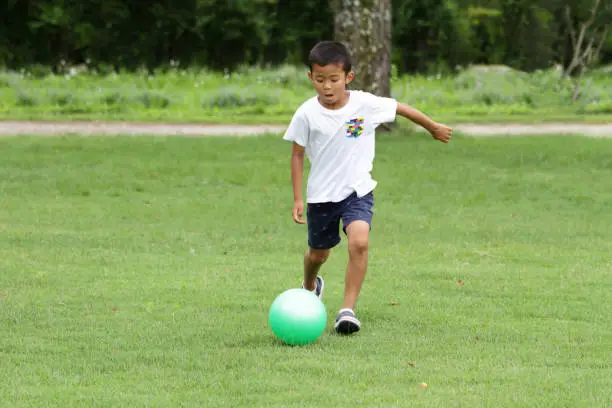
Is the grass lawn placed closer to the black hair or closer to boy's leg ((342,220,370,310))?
boy's leg ((342,220,370,310))

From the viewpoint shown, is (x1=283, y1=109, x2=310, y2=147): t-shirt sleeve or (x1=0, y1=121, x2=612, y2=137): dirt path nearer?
(x1=283, y1=109, x2=310, y2=147): t-shirt sleeve

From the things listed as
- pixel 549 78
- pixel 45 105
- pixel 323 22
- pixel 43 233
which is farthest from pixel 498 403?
pixel 323 22

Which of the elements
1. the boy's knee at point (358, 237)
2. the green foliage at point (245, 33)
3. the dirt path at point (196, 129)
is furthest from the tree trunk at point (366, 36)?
the green foliage at point (245, 33)

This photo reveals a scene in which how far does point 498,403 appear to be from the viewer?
5.04m

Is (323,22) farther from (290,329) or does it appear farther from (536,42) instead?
(290,329)

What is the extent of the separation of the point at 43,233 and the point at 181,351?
4.94 metres

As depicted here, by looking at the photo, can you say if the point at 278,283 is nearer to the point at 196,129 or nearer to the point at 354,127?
the point at 354,127

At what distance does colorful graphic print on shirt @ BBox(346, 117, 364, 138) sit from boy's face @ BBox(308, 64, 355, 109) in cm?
18

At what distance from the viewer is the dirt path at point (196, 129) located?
19.4m

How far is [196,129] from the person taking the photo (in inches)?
810

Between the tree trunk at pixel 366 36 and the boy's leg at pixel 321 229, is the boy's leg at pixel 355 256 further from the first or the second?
the tree trunk at pixel 366 36

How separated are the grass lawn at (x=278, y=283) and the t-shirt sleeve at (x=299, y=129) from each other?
1202mm

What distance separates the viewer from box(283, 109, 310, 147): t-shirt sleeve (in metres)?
6.66

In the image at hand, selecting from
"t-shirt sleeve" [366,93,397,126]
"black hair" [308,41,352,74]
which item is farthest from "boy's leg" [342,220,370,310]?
"black hair" [308,41,352,74]
